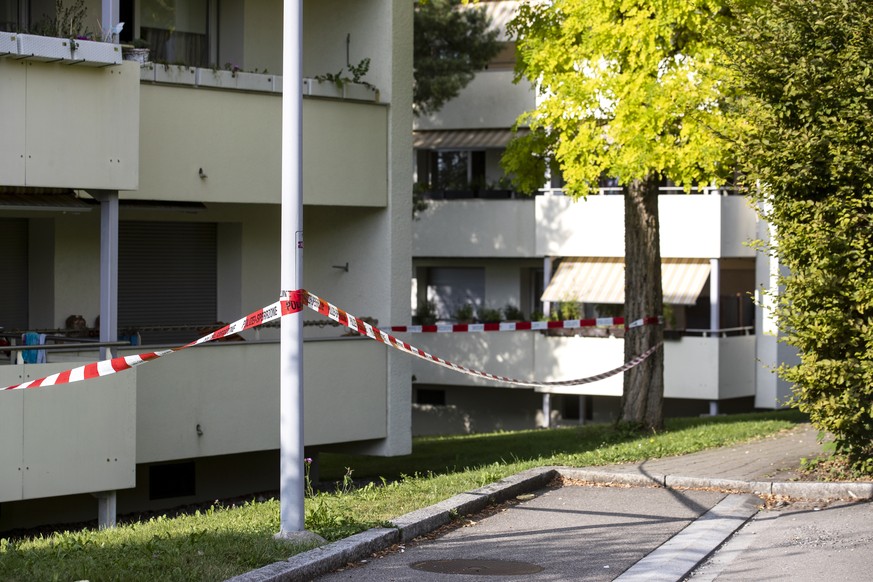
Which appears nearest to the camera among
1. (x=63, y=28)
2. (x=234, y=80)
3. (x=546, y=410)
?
(x=63, y=28)

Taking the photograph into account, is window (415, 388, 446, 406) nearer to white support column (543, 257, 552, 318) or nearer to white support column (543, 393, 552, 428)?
white support column (543, 393, 552, 428)

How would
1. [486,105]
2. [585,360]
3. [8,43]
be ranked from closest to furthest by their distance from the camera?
[8,43], [585,360], [486,105]

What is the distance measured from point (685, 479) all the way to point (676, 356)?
1822cm

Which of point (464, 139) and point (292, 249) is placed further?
point (464, 139)

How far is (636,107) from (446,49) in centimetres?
1718

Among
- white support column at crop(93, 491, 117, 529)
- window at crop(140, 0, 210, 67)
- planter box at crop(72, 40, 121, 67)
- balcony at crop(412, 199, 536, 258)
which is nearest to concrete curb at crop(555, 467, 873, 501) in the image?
white support column at crop(93, 491, 117, 529)

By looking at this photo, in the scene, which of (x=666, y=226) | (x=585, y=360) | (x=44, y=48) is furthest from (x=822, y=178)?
(x=585, y=360)

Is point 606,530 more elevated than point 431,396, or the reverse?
point 606,530

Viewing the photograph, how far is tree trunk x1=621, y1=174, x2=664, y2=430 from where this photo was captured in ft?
58.5

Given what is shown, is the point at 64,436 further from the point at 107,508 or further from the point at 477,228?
the point at 477,228

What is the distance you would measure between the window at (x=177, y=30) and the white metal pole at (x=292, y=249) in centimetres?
829

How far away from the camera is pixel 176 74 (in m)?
15.5

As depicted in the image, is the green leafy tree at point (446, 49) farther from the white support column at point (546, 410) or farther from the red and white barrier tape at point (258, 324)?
the red and white barrier tape at point (258, 324)

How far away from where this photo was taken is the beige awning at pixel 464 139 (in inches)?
1308
